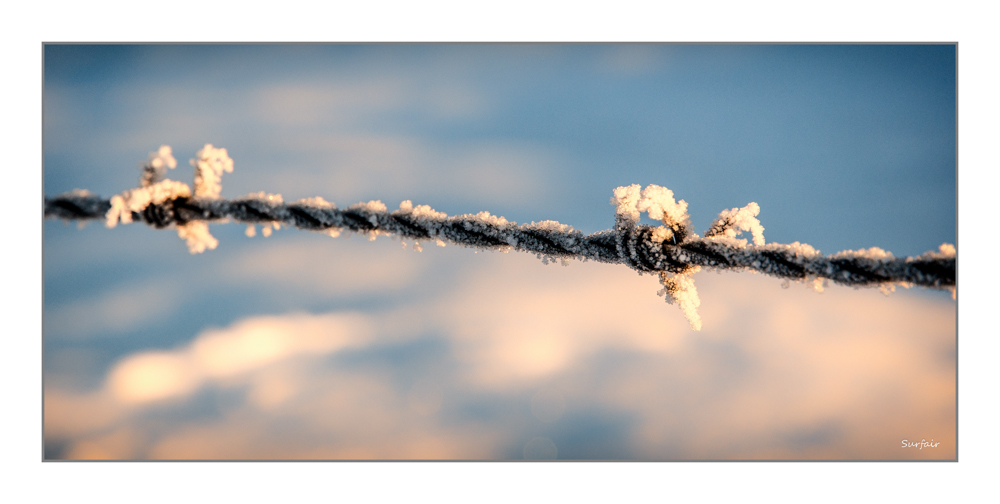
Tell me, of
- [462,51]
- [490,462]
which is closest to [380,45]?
[462,51]

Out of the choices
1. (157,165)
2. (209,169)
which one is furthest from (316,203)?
(157,165)

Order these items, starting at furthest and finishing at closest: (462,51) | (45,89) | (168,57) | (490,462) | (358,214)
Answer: (168,57) → (462,51) → (45,89) → (490,462) → (358,214)

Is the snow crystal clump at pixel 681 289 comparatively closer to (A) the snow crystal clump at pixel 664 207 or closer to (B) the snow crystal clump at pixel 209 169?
(A) the snow crystal clump at pixel 664 207

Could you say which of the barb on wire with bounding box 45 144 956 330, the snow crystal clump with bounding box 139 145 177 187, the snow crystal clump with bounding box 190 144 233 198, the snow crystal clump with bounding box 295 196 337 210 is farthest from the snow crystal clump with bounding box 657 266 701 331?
the snow crystal clump with bounding box 139 145 177 187

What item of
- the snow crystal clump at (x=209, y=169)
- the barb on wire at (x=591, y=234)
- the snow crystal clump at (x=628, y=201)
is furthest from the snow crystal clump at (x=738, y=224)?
the snow crystal clump at (x=209, y=169)

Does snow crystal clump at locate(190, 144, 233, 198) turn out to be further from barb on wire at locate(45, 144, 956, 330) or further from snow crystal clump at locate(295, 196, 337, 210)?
snow crystal clump at locate(295, 196, 337, 210)

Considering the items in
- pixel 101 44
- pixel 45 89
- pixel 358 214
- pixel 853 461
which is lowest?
pixel 853 461

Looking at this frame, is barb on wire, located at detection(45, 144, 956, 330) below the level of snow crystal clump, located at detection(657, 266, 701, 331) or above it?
above
